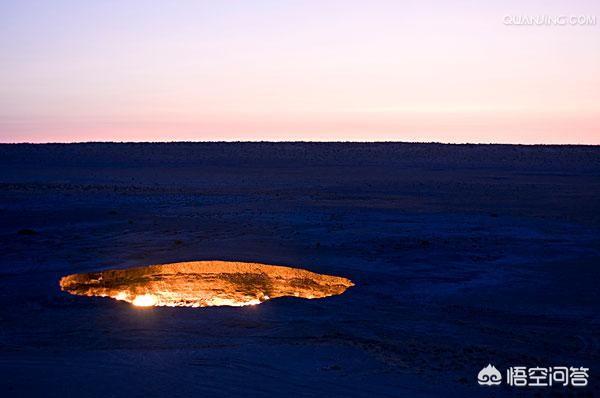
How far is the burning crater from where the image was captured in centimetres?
974

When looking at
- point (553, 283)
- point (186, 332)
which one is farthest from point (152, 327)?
point (553, 283)

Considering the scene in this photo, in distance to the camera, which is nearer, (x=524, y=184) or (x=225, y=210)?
(x=225, y=210)

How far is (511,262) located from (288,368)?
629cm

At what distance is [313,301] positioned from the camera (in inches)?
365

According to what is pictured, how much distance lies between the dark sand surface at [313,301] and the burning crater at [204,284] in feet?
1.11

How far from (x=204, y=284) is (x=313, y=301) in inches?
81.1

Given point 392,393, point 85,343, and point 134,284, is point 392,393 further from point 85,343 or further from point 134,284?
point 134,284

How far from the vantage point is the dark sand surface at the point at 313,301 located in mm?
6695

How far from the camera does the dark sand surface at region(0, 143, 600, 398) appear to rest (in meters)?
6.70

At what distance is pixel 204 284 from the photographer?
10.6 metres

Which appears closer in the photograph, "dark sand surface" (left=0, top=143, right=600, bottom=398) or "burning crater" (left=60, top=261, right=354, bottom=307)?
"dark sand surface" (left=0, top=143, right=600, bottom=398)

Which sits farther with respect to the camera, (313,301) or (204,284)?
(204,284)

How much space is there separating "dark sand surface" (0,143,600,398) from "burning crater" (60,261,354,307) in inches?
13.3

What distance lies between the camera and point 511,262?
1200cm
